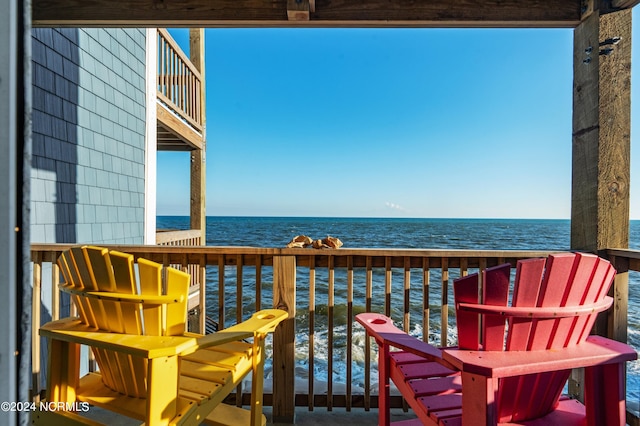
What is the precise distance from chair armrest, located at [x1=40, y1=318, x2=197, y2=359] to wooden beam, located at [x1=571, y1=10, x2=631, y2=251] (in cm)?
215

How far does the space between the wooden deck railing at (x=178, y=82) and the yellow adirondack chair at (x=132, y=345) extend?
452cm

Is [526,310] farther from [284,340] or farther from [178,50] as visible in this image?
[178,50]

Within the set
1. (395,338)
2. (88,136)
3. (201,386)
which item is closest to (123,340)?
(201,386)

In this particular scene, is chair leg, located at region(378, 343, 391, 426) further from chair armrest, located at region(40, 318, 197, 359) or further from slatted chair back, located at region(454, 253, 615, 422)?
chair armrest, located at region(40, 318, 197, 359)

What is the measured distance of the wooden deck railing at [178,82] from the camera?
5.14 metres

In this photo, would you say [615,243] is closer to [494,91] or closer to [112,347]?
[112,347]

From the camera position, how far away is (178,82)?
561cm

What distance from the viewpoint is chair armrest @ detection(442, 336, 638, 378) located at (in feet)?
3.25

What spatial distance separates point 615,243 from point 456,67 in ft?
60.8

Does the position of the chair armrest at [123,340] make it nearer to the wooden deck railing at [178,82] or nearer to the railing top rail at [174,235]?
the railing top rail at [174,235]

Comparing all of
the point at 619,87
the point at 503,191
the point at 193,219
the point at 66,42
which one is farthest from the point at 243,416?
the point at 503,191

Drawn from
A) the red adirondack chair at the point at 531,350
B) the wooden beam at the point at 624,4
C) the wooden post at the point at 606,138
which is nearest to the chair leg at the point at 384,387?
the red adirondack chair at the point at 531,350

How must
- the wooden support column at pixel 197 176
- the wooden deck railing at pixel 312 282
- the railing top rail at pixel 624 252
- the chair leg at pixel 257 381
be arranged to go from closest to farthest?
the chair leg at pixel 257 381
the railing top rail at pixel 624 252
the wooden deck railing at pixel 312 282
the wooden support column at pixel 197 176

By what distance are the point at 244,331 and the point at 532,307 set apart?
1.04 metres
